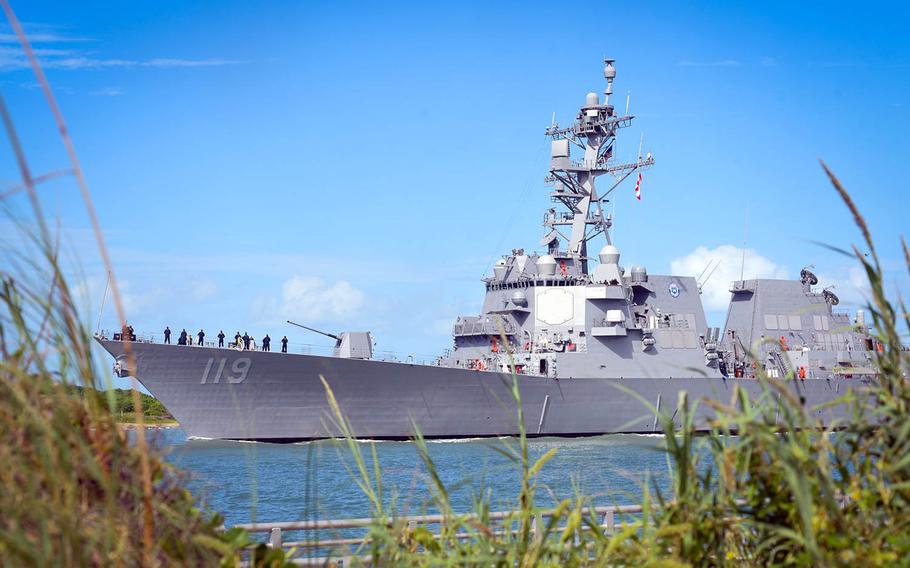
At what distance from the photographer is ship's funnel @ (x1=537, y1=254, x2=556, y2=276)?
34.9m

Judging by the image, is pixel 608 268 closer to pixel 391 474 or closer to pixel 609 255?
pixel 609 255

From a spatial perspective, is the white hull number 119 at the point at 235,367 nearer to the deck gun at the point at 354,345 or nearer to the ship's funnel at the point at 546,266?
the deck gun at the point at 354,345

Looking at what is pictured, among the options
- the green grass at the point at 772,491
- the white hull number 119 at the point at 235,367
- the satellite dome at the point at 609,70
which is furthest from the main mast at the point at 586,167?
the green grass at the point at 772,491

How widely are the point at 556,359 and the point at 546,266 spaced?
4036mm

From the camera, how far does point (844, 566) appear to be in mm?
3141

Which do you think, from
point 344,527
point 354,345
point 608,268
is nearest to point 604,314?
point 608,268

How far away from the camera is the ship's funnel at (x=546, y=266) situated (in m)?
34.9

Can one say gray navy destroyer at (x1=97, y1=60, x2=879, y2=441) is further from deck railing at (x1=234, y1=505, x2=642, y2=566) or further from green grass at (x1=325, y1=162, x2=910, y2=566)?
green grass at (x1=325, y1=162, x2=910, y2=566)

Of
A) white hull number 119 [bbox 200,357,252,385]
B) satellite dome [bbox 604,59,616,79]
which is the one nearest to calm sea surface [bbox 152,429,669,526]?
white hull number 119 [bbox 200,357,252,385]

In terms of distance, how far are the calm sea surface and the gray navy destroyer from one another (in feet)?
3.27

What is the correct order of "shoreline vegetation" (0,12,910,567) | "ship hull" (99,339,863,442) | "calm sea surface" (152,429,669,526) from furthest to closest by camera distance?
"ship hull" (99,339,863,442) < "calm sea surface" (152,429,669,526) < "shoreline vegetation" (0,12,910,567)

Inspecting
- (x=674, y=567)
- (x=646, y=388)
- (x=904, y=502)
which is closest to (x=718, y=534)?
(x=674, y=567)

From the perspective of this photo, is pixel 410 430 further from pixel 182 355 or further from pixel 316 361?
pixel 182 355

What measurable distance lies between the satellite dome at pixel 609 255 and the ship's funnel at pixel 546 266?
1.80m
